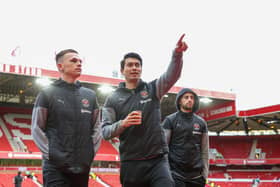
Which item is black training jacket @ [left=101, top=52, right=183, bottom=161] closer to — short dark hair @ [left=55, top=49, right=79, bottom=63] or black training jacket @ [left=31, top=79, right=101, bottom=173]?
black training jacket @ [left=31, top=79, right=101, bottom=173]

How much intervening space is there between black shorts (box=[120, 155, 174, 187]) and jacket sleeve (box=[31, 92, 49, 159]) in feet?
2.74

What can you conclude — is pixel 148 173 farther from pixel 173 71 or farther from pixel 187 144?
pixel 187 144

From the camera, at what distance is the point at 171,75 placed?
368 cm

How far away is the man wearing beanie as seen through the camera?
506 cm

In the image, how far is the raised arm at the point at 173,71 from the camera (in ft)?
11.5

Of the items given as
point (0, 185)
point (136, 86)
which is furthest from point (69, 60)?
point (0, 185)

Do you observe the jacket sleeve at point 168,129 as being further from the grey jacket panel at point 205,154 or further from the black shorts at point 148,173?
the black shorts at point 148,173

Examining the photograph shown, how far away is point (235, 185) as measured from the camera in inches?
1277

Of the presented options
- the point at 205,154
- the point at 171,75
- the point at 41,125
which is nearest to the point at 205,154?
the point at 205,154

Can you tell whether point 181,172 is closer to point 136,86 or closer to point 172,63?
point 136,86

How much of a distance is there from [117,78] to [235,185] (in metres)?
15.4

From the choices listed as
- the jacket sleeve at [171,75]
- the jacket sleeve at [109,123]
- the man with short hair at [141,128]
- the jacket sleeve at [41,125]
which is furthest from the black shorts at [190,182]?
the jacket sleeve at [41,125]

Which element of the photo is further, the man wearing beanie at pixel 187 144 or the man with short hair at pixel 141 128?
the man wearing beanie at pixel 187 144

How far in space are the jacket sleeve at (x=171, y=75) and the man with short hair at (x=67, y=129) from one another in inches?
29.9
